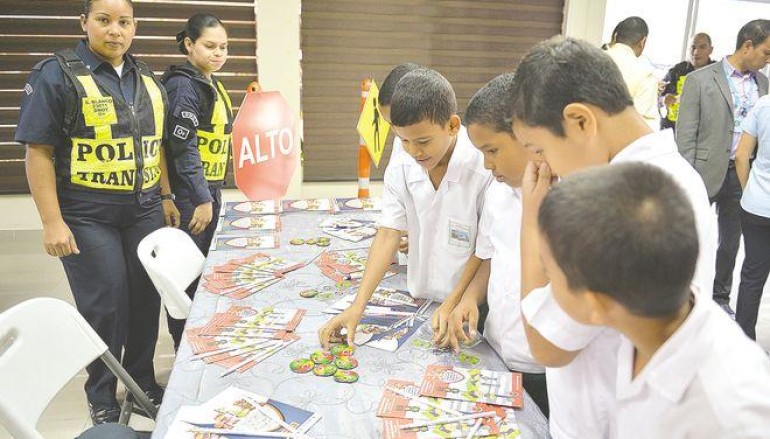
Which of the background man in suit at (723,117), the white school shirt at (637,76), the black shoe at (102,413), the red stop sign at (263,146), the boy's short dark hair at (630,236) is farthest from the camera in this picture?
the white school shirt at (637,76)

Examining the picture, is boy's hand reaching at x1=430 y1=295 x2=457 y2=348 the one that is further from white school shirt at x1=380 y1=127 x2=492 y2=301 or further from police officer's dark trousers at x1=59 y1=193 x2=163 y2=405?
police officer's dark trousers at x1=59 y1=193 x2=163 y2=405

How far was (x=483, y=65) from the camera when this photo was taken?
4.96 m

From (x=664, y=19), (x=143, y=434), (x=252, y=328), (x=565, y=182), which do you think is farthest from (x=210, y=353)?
(x=664, y=19)

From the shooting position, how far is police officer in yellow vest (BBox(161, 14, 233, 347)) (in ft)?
8.43

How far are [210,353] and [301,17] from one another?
12.1ft

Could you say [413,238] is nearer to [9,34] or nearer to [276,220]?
[276,220]

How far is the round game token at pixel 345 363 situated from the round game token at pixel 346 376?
0.06ft

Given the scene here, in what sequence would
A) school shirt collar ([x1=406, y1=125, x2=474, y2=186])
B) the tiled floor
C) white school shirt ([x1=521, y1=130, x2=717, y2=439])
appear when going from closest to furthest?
white school shirt ([x1=521, y1=130, x2=717, y2=439])
school shirt collar ([x1=406, y1=125, x2=474, y2=186])
the tiled floor

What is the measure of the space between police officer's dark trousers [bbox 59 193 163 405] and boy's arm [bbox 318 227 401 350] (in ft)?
3.51

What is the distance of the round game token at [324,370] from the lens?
1326mm

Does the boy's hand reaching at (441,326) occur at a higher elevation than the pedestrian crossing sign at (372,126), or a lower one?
lower

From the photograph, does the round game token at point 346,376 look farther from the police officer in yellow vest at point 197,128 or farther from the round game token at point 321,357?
the police officer in yellow vest at point 197,128

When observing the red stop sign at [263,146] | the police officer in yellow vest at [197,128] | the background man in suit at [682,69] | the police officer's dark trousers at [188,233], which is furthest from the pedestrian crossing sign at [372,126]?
the background man in suit at [682,69]

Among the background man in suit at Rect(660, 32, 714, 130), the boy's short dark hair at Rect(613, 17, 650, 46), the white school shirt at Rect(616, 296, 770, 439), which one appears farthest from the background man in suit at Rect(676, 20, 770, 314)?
the white school shirt at Rect(616, 296, 770, 439)
